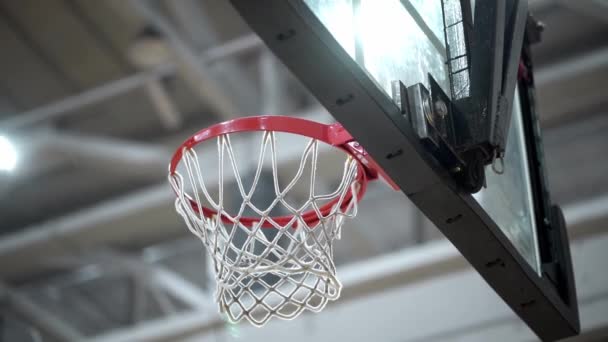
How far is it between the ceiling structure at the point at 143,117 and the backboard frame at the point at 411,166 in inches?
102

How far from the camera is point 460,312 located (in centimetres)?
572

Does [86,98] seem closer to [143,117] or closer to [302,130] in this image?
[143,117]

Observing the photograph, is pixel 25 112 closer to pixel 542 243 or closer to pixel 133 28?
pixel 133 28

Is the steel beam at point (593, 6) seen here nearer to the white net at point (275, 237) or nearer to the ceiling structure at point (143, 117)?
the ceiling structure at point (143, 117)

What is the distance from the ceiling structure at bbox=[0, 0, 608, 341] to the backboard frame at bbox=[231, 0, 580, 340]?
2582mm

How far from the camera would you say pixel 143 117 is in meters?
7.61

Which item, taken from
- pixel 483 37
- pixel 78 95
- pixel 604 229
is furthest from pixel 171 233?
pixel 483 37

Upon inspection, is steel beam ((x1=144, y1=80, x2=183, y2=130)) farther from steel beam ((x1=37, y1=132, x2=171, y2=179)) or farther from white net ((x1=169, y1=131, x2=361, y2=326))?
white net ((x1=169, y1=131, x2=361, y2=326))

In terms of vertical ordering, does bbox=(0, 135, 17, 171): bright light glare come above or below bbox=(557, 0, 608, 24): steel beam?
above

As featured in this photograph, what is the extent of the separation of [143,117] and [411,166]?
526cm

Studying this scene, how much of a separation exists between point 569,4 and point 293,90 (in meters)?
2.72

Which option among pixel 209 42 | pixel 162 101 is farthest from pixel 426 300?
pixel 162 101

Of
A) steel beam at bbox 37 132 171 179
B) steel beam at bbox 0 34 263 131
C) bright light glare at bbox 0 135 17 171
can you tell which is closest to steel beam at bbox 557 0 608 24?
steel beam at bbox 0 34 263 131

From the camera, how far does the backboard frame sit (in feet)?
7.63
